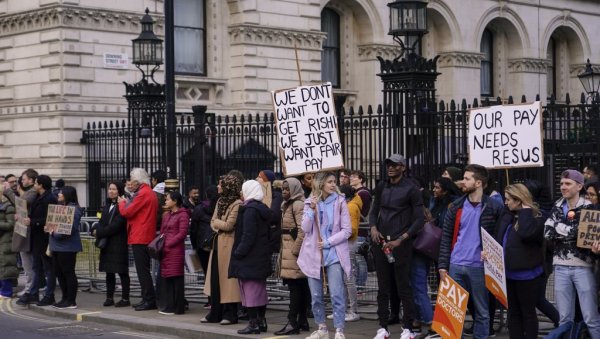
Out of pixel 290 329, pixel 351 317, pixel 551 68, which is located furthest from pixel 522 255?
pixel 551 68

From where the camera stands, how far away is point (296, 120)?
14477 millimetres

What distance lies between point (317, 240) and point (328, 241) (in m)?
0.21

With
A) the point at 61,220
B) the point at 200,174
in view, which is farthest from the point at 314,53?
the point at 61,220

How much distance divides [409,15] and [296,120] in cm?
311

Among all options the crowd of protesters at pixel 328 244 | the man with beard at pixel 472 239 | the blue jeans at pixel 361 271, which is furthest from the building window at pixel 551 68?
the man with beard at pixel 472 239

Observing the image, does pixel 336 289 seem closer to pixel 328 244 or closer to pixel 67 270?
pixel 328 244

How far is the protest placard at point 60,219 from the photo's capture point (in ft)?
51.6

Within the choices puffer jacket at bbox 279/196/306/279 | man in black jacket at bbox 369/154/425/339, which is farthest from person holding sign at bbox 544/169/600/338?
puffer jacket at bbox 279/196/306/279

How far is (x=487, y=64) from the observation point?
135ft

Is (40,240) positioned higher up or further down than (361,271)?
higher up

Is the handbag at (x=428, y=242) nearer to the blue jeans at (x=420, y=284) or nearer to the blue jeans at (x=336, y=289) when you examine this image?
the blue jeans at (x=420, y=284)

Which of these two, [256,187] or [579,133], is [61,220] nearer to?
[256,187]

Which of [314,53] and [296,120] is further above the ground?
[314,53]

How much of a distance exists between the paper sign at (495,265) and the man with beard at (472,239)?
0.32 meters
